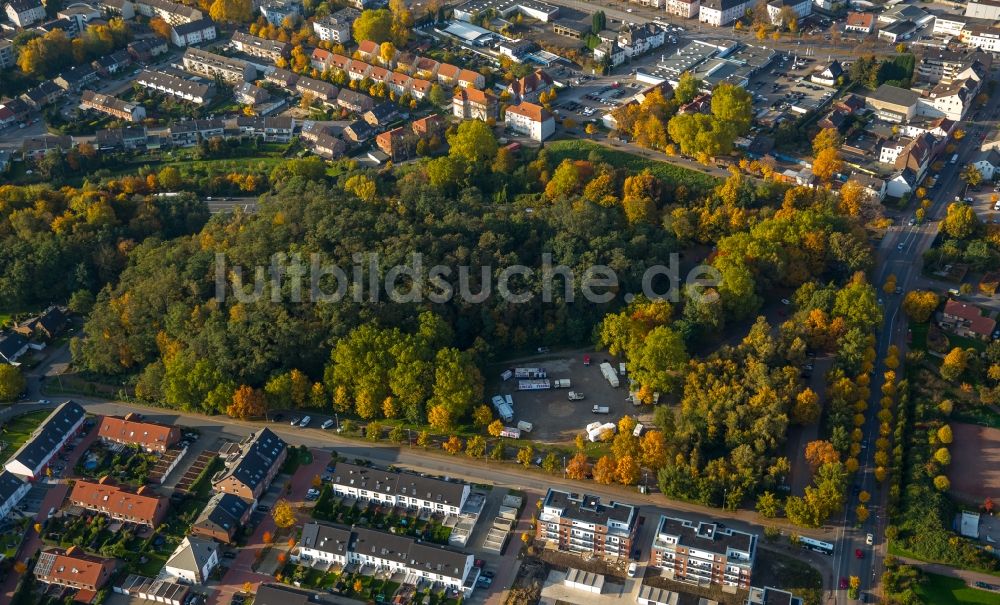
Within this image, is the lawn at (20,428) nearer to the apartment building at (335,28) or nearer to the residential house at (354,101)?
the residential house at (354,101)

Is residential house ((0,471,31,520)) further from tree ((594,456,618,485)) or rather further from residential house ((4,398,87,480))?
tree ((594,456,618,485))

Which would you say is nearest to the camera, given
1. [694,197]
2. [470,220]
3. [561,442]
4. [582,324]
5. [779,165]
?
[561,442]

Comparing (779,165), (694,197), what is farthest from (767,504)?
(779,165)

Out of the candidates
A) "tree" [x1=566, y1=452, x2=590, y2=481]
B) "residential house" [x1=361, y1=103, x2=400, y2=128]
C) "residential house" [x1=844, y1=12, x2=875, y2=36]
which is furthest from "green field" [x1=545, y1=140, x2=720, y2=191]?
"residential house" [x1=844, y1=12, x2=875, y2=36]

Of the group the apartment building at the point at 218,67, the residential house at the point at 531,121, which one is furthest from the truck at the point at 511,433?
the apartment building at the point at 218,67

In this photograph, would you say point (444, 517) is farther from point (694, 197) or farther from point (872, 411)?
point (694, 197)

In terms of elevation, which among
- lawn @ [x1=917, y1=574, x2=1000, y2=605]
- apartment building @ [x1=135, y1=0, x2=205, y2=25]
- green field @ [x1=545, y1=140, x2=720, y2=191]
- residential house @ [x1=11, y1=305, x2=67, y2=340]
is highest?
apartment building @ [x1=135, y1=0, x2=205, y2=25]
